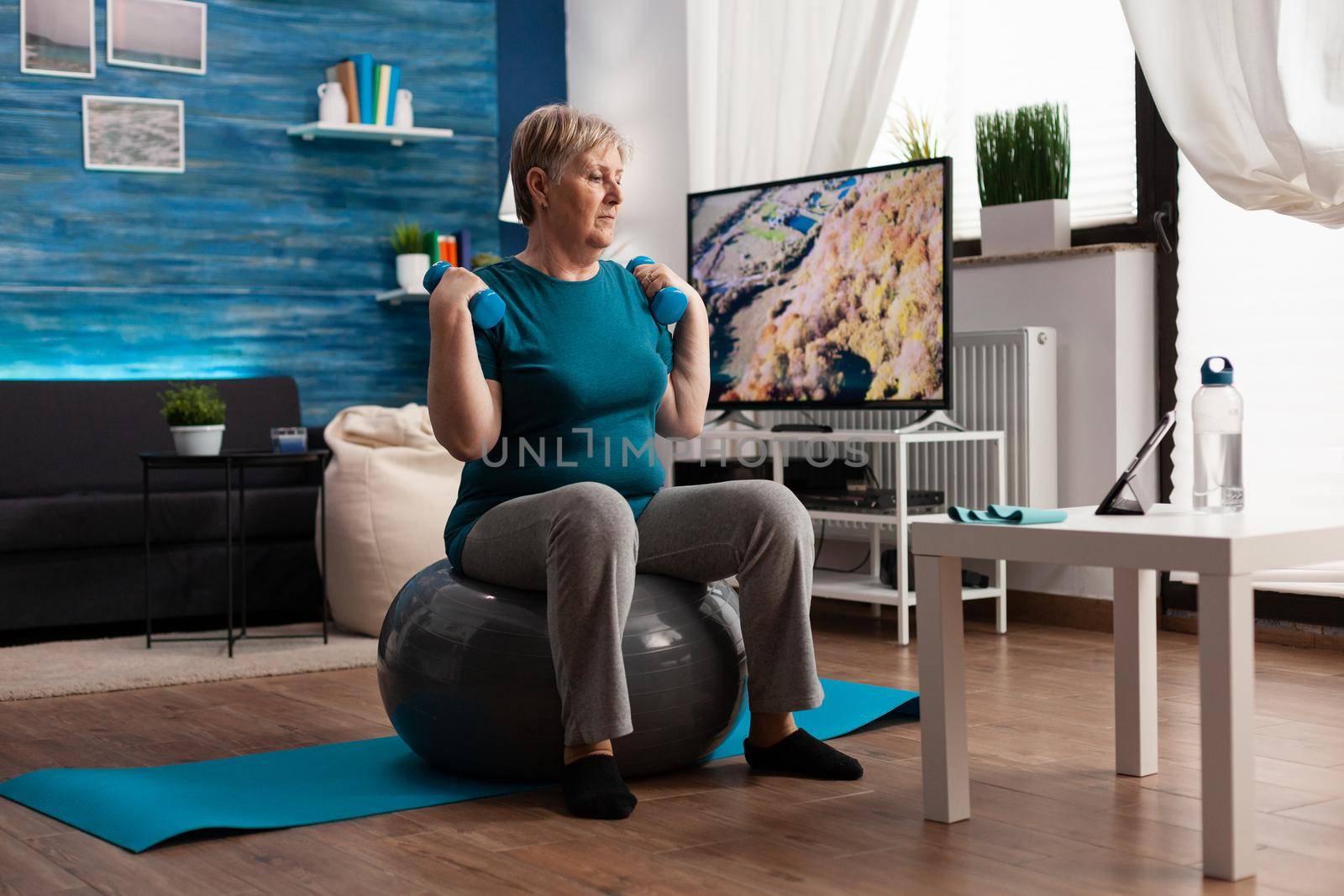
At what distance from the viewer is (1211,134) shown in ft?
11.6

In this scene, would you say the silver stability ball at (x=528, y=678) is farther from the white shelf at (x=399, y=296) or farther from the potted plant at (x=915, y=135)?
the white shelf at (x=399, y=296)

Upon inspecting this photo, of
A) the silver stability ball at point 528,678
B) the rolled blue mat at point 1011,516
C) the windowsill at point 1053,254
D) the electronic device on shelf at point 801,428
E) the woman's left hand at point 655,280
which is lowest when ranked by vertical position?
the silver stability ball at point 528,678

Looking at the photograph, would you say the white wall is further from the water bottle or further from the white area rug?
the water bottle

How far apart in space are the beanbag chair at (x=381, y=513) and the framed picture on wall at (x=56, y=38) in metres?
1.87

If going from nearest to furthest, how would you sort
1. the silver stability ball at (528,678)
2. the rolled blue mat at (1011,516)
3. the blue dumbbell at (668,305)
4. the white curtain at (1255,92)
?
the rolled blue mat at (1011,516) < the silver stability ball at (528,678) < the blue dumbbell at (668,305) < the white curtain at (1255,92)

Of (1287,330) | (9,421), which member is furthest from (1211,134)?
(9,421)

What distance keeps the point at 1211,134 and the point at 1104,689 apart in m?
1.37

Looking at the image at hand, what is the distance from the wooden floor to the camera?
5.91 ft

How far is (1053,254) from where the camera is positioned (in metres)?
4.05

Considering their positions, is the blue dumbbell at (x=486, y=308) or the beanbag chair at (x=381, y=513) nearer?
the blue dumbbell at (x=486, y=308)

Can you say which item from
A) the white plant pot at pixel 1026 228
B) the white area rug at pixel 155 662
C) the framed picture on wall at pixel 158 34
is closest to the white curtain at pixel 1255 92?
the white plant pot at pixel 1026 228

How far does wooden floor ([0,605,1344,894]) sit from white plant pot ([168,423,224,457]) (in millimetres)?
988

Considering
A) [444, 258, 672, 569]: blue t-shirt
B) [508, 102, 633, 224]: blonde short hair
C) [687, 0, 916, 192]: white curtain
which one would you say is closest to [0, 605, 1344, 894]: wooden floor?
[444, 258, 672, 569]: blue t-shirt

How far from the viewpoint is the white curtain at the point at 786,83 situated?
451 centimetres
